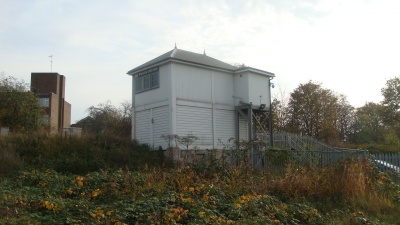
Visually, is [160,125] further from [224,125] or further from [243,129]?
[243,129]

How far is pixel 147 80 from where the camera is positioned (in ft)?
79.8

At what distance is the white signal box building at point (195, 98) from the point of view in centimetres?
2248

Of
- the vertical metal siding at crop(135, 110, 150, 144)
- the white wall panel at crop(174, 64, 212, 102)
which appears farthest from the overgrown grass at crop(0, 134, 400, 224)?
the white wall panel at crop(174, 64, 212, 102)

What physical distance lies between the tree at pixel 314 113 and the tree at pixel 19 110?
74.8 feet

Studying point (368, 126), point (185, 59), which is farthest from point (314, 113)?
point (368, 126)

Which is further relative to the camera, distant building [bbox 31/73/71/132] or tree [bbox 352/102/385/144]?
tree [bbox 352/102/385/144]

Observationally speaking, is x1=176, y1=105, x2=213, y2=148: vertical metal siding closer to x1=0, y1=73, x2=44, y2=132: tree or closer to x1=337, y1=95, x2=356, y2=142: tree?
x1=0, y1=73, x2=44, y2=132: tree

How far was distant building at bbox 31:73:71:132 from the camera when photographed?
53.0m

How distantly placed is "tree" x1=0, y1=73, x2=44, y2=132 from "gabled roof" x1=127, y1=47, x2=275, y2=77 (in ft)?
37.0

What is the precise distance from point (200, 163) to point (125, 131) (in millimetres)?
26119

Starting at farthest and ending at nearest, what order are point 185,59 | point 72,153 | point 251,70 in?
1. point 251,70
2. point 185,59
3. point 72,153

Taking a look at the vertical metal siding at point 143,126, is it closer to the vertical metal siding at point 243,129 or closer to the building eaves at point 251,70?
the vertical metal siding at point 243,129

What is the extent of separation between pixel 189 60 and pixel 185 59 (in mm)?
252

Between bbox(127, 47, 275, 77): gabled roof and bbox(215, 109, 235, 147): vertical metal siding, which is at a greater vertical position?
bbox(127, 47, 275, 77): gabled roof
